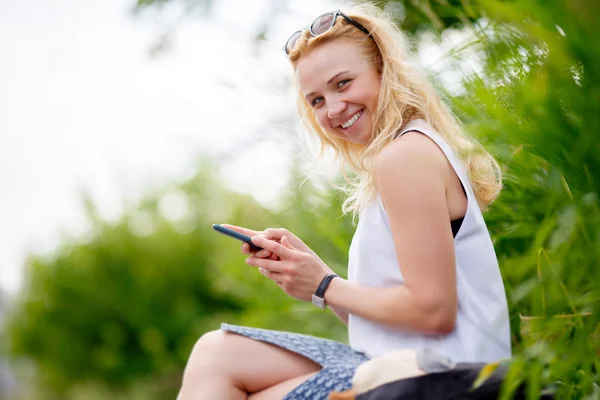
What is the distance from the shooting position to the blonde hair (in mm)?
1767

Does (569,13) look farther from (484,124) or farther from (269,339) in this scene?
(269,339)

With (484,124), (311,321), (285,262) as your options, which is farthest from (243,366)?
(311,321)

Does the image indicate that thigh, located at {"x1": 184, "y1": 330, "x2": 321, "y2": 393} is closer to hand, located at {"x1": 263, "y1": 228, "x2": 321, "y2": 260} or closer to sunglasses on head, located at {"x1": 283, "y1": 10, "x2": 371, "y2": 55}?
hand, located at {"x1": 263, "y1": 228, "x2": 321, "y2": 260}

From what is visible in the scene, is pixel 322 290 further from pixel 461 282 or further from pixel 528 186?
pixel 528 186

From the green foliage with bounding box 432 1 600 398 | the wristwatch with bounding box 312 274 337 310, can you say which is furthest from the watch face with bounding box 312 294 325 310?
the green foliage with bounding box 432 1 600 398

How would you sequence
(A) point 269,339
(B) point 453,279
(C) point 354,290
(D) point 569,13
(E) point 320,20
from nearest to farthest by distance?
(D) point 569,13 < (B) point 453,279 < (C) point 354,290 < (A) point 269,339 < (E) point 320,20

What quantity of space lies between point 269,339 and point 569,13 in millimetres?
987

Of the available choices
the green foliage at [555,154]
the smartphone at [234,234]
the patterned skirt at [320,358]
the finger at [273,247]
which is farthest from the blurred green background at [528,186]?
the smartphone at [234,234]

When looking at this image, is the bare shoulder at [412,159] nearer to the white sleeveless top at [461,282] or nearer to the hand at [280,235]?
the white sleeveless top at [461,282]

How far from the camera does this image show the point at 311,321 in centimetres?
418

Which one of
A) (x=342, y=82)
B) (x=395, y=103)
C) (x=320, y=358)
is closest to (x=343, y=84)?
(x=342, y=82)

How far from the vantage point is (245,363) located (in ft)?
5.66

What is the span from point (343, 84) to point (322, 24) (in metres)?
0.18

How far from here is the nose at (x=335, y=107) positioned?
Result: 183 cm
